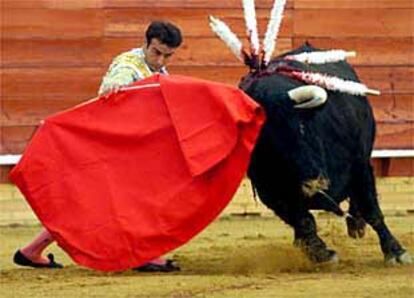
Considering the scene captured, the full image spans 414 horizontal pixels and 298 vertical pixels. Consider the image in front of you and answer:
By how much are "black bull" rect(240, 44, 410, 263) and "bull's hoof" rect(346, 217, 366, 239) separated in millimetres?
27

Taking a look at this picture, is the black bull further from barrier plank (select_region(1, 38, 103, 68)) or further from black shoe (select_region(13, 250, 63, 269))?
barrier plank (select_region(1, 38, 103, 68))

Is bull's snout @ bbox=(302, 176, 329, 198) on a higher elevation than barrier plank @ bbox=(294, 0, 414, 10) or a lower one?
lower

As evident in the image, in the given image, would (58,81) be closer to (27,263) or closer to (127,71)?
(27,263)

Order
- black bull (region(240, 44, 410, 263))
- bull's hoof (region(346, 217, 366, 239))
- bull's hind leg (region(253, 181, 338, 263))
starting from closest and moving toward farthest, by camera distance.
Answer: black bull (region(240, 44, 410, 263)) < bull's hind leg (region(253, 181, 338, 263)) < bull's hoof (region(346, 217, 366, 239))

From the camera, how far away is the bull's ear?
877 cm

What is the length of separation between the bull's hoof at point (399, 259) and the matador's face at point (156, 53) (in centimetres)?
163

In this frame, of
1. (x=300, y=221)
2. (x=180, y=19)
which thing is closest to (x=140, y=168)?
(x=300, y=221)

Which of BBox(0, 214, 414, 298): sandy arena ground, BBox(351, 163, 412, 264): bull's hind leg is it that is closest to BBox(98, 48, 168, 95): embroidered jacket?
BBox(0, 214, 414, 298): sandy arena ground

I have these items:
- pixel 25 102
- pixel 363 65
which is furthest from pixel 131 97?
pixel 363 65

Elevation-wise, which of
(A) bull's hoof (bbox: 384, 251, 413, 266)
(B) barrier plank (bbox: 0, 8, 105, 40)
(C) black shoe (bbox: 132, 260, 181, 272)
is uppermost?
(B) barrier plank (bbox: 0, 8, 105, 40)

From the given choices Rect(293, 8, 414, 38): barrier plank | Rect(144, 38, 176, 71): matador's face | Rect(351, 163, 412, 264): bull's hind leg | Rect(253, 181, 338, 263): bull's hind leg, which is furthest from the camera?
Rect(293, 8, 414, 38): barrier plank

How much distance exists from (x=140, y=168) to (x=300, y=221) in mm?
1005

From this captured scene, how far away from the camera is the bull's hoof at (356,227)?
10.2 metres

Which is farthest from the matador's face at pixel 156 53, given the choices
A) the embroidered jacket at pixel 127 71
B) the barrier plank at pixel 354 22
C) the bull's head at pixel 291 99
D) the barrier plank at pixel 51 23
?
the barrier plank at pixel 354 22
